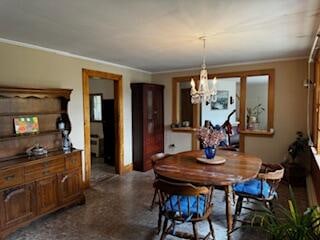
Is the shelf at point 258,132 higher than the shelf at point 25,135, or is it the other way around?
the shelf at point 25,135

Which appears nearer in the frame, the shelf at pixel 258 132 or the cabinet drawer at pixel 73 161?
the cabinet drawer at pixel 73 161

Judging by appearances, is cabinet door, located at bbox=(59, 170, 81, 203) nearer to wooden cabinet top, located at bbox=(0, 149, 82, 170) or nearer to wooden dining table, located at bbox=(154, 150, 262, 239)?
wooden cabinet top, located at bbox=(0, 149, 82, 170)

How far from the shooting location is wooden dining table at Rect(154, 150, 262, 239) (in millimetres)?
2373

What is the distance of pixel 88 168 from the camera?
4.30 m

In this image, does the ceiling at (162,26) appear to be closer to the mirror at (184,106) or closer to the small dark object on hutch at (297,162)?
the small dark object on hutch at (297,162)

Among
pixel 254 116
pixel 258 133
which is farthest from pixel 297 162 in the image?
pixel 254 116

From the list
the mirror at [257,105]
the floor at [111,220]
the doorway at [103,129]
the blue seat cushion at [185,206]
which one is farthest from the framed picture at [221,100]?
the blue seat cushion at [185,206]

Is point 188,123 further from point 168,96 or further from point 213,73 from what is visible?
point 213,73

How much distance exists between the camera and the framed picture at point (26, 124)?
3.08m

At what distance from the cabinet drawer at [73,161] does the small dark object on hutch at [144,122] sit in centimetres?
195

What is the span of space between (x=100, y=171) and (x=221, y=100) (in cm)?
387

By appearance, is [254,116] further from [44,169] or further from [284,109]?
[44,169]

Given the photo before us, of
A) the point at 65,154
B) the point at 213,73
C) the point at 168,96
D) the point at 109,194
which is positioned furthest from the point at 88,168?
the point at 213,73

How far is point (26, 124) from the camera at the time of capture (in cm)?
319
